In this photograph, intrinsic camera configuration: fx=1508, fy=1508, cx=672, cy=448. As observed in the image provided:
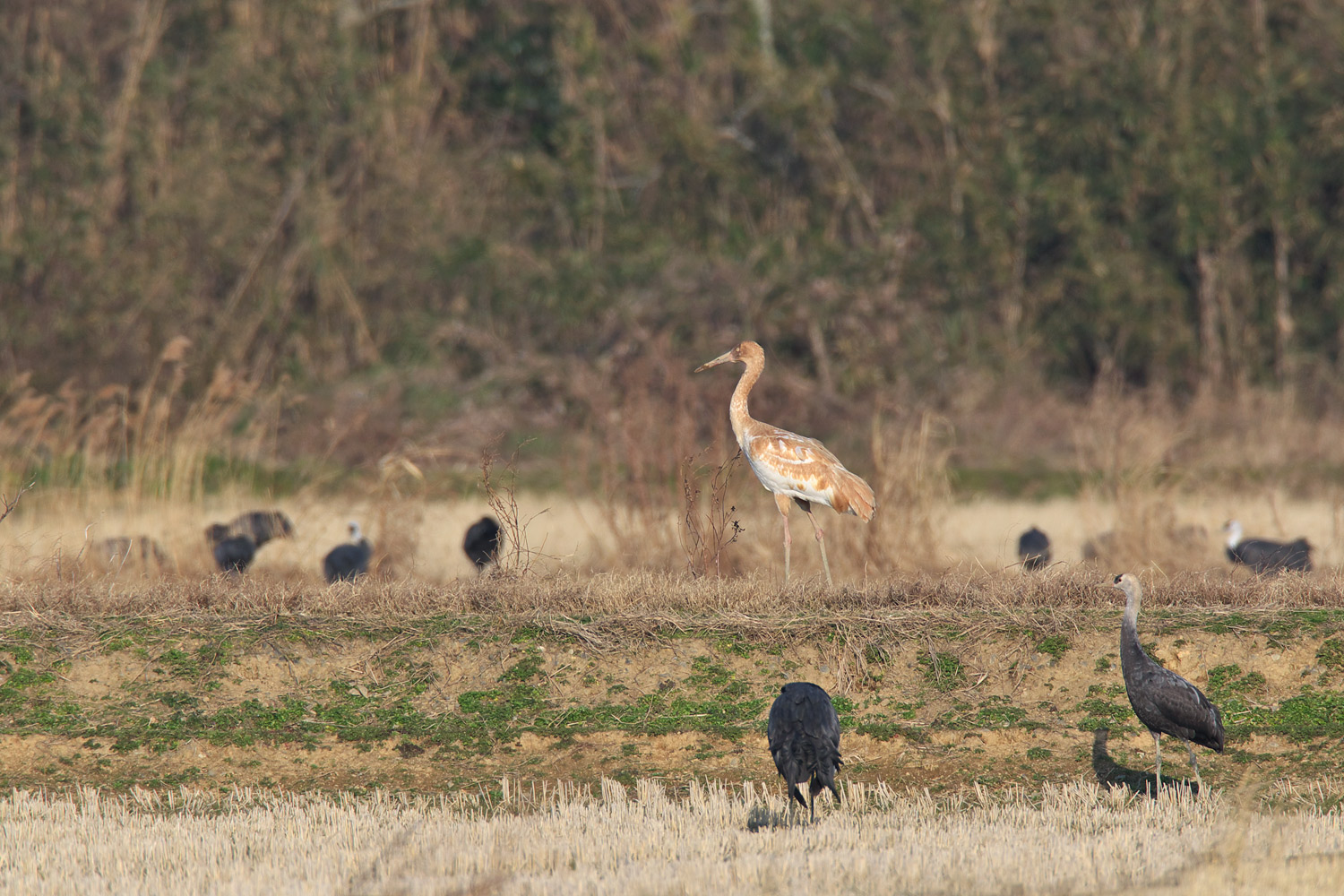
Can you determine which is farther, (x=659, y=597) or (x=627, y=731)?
(x=659, y=597)

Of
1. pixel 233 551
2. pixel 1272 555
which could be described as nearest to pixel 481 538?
pixel 233 551

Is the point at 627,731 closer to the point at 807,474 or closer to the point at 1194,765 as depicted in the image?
the point at 1194,765

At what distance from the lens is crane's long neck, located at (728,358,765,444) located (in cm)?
1140

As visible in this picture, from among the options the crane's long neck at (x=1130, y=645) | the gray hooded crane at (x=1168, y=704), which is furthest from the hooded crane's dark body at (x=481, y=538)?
the gray hooded crane at (x=1168, y=704)

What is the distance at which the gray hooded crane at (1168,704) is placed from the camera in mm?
7285

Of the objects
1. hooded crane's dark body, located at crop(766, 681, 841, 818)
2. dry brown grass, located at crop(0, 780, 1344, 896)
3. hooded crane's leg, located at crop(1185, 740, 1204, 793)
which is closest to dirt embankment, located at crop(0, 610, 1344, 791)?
hooded crane's leg, located at crop(1185, 740, 1204, 793)

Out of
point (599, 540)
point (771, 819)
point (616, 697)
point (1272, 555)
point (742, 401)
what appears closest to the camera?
point (771, 819)

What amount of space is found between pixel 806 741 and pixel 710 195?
22.1 m

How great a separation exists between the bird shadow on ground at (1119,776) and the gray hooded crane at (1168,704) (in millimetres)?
264

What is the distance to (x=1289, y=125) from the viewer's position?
25531mm

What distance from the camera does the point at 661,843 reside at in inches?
266

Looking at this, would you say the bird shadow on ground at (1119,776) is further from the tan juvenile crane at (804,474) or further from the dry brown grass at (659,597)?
the tan juvenile crane at (804,474)

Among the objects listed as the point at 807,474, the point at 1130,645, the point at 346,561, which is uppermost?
the point at 807,474

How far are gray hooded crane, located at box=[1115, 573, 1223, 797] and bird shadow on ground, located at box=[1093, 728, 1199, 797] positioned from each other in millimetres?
264
